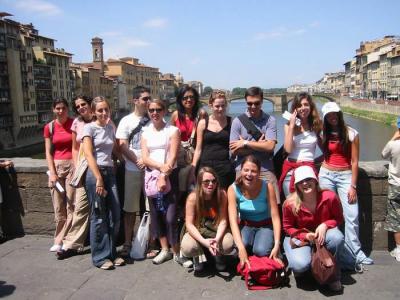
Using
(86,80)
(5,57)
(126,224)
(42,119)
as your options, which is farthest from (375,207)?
(86,80)

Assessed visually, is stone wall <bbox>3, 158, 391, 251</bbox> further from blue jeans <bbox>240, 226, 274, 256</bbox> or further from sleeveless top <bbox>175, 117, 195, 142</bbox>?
sleeveless top <bbox>175, 117, 195, 142</bbox>

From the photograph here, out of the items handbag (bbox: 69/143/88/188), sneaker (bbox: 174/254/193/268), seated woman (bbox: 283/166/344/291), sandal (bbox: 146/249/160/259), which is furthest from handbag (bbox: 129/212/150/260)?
seated woman (bbox: 283/166/344/291)

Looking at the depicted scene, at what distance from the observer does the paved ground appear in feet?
9.80

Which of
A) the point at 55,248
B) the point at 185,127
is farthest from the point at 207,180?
the point at 55,248

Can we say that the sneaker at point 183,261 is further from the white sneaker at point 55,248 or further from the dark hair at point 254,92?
the dark hair at point 254,92

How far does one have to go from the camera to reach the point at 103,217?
3.58 metres

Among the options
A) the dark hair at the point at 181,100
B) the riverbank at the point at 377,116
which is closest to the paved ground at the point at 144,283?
the dark hair at the point at 181,100

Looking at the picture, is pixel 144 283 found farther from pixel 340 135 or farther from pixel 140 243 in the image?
pixel 340 135

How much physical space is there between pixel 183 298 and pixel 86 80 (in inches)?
2211

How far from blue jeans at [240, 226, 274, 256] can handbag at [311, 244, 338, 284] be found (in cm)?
38

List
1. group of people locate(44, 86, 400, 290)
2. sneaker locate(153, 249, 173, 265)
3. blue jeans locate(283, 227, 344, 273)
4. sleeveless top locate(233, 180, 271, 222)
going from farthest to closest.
→ 1. sneaker locate(153, 249, 173, 265)
2. sleeveless top locate(233, 180, 271, 222)
3. group of people locate(44, 86, 400, 290)
4. blue jeans locate(283, 227, 344, 273)

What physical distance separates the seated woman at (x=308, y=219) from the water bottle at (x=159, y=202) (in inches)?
40.2

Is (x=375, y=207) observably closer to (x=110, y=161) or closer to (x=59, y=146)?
(x=110, y=161)

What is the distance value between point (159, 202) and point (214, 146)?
0.67 meters
